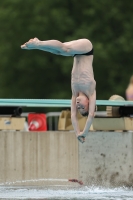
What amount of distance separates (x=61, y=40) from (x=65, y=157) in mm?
14170

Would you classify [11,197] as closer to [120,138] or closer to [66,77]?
[120,138]

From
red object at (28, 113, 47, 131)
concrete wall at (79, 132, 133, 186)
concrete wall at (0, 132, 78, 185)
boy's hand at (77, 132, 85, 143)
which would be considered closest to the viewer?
boy's hand at (77, 132, 85, 143)

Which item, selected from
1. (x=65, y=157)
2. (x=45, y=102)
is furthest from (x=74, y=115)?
(x=65, y=157)

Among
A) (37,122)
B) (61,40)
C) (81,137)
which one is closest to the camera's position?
(81,137)

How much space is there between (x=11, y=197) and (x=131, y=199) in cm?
203

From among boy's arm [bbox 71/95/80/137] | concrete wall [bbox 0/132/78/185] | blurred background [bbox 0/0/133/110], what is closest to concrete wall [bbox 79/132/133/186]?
concrete wall [bbox 0/132/78/185]

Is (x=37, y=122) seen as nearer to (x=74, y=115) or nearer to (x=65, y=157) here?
(x=65, y=157)

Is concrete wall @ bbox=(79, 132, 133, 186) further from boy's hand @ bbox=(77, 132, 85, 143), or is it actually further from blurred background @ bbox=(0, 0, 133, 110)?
blurred background @ bbox=(0, 0, 133, 110)

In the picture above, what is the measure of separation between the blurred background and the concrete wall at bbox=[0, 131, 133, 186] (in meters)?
13.2

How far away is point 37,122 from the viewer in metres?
23.3

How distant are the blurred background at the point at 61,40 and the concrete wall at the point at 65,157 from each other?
13.2 metres

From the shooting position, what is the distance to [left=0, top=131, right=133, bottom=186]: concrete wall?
2242 centimetres

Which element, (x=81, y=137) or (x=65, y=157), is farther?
(x=65, y=157)

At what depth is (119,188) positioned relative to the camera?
867 inches
